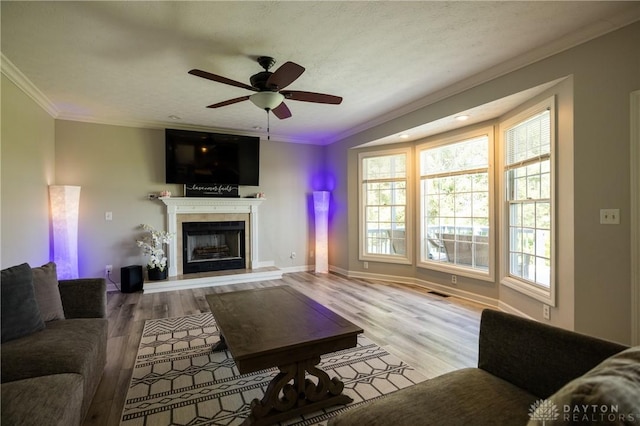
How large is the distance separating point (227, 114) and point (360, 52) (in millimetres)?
2594

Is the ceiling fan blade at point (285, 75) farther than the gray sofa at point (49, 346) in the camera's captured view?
Yes

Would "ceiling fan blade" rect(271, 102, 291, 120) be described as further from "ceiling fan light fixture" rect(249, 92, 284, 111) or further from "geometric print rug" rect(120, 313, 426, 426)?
"geometric print rug" rect(120, 313, 426, 426)

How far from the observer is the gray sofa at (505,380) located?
1.17m

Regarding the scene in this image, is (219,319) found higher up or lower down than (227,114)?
lower down

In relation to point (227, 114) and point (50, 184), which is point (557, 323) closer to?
point (227, 114)

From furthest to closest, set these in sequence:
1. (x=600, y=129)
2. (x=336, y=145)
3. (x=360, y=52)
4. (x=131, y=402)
A: (x=336, y=145)
(x=360, y=52)
(x=600, y=129)
(x=131, y=402)

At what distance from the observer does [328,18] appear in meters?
2.33

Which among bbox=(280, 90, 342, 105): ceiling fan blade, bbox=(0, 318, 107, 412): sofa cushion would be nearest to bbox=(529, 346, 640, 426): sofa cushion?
bbox=(0, 318, 107, 412): sofa cushion

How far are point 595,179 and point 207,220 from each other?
17.4 ft

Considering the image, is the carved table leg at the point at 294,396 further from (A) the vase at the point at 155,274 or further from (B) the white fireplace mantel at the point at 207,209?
(B) the white fireplace mantel at the point at 207,209

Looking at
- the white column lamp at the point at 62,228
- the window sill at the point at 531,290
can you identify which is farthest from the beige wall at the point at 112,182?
the window sill at the point at 531,290

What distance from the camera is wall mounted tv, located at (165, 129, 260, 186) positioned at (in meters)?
5.16

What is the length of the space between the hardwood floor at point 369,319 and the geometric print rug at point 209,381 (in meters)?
0.11

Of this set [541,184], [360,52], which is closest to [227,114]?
[360,52]
